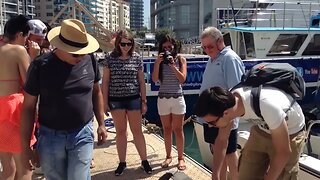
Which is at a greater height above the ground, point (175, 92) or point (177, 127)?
point (175, 92)

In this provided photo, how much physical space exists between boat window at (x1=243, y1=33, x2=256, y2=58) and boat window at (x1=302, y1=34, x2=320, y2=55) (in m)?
1.31

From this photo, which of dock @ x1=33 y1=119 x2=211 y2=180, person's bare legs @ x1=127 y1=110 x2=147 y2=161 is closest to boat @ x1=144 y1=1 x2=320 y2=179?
dock @ x1=33 y1=119 x2=211 y2=180

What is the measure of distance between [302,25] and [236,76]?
8956mm

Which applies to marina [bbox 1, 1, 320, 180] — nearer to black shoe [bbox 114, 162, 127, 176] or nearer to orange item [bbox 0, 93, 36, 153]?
black shoe [bbox 114, 162, 127, 176]

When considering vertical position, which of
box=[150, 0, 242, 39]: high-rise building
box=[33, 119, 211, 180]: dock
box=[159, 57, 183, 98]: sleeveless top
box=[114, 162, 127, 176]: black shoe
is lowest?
Result: box=[33, 119, 211, 180]: dock

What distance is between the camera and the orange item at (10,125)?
9.66 feet

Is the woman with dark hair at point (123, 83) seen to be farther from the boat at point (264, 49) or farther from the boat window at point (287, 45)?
the boat window at point (287, 45)

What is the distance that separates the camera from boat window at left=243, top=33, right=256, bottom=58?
974cm

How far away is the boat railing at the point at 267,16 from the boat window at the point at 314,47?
60 cm

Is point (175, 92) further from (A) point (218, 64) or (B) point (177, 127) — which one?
(A) point (218, 64)

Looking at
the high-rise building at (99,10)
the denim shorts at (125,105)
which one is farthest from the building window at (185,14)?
the denim shorts at (125,105)

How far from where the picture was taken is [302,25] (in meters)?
11.4

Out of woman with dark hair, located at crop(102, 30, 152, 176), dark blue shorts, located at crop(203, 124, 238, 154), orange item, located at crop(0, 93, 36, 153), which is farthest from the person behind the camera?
woman with dark hair, located at crop(102, 30, 152, 176)

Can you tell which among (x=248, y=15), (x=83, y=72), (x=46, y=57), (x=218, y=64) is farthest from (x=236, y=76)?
(x=248, y=15)
